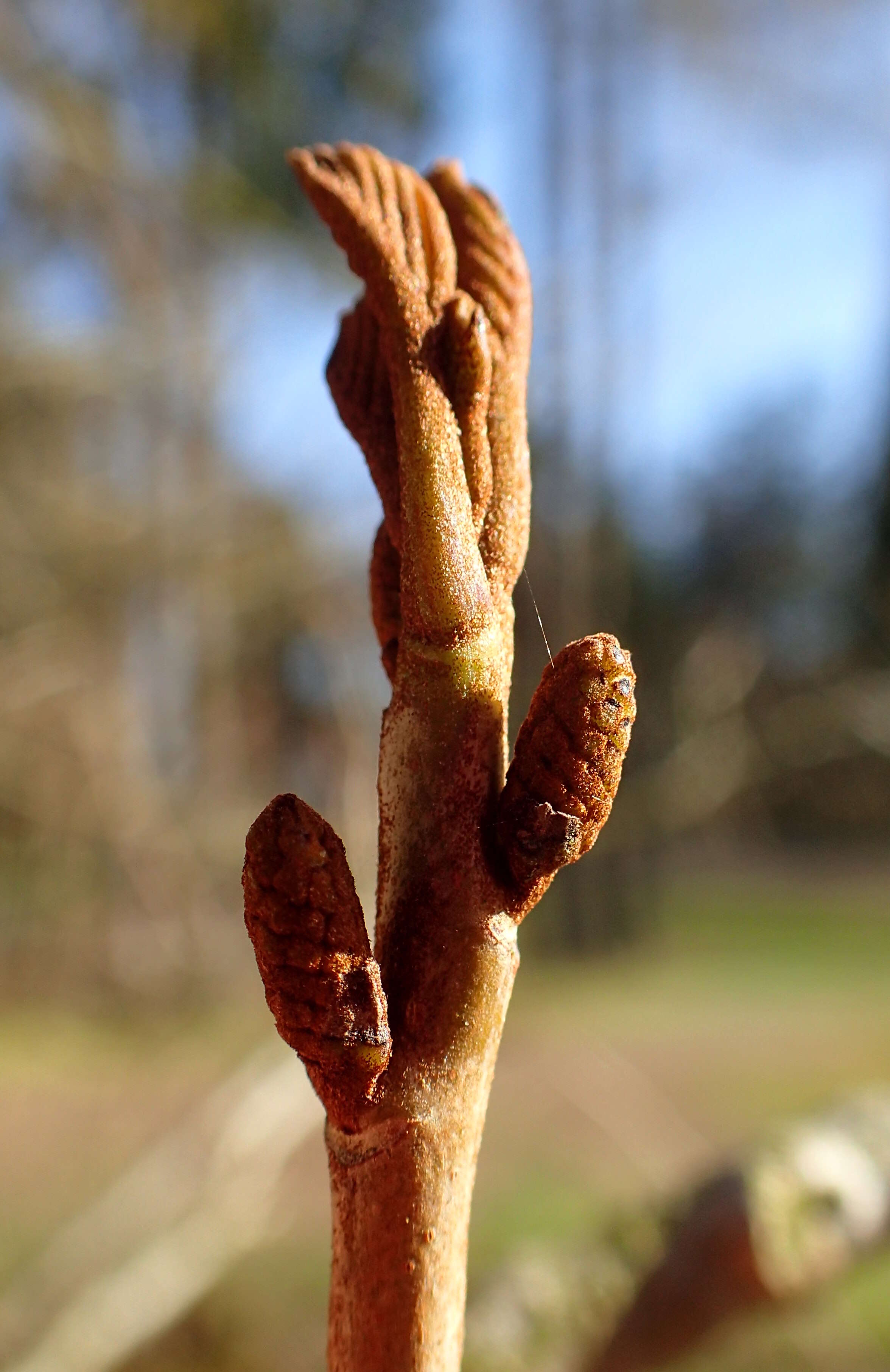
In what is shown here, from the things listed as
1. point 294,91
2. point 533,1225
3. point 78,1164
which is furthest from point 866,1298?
point 294,91

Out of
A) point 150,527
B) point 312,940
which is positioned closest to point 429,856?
point 312,940

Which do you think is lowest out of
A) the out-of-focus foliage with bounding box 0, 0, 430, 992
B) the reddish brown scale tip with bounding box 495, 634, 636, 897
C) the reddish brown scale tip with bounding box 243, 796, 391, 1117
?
the reddish brown scale tip with bounding box 243, 796, 391, 1117

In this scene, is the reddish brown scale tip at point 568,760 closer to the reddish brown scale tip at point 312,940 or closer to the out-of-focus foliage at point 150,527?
the reddish brown scale tip at point 312,940

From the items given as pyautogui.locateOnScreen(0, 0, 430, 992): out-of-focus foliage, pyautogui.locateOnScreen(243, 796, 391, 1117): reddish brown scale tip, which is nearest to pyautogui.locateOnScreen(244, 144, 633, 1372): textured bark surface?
pyautogui.locateOnScreen(243, 796, 391, 1117): reddish brown scale tip

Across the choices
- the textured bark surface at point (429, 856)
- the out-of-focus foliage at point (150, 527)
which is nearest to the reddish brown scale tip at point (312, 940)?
the textured bark surface at point (429, 856)

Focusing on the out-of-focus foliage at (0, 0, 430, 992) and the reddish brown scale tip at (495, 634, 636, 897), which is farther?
the out-of-focus foliage at (0, 0, 430, 992)

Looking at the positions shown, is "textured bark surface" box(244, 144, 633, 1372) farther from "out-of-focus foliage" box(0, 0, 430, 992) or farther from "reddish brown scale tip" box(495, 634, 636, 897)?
"out-of-focus foliage" box(0, 0, 430, 992)

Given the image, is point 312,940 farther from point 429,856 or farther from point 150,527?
point 150,527
